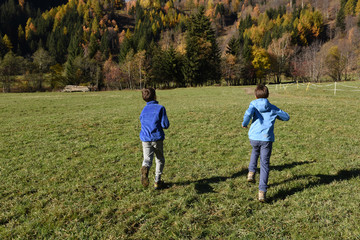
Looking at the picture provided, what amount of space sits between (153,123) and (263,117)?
2.61m

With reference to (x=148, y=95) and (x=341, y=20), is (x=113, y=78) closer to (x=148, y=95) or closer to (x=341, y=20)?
(x=148, y=95)

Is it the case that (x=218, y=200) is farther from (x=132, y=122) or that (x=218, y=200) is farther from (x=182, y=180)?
(x=132, y=122)

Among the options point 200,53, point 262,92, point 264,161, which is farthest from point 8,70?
point 264,161

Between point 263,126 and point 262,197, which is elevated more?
point 263,126

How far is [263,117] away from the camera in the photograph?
16.0 feet

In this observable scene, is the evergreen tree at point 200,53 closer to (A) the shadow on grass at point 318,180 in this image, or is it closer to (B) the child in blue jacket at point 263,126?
(A) the shadow on grass at point 318,180

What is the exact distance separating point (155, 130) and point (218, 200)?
2224 mm

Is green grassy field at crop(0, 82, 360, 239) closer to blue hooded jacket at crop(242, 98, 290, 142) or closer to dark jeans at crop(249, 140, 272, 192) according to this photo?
dark jeans at crop(249, 140, 272, 192)

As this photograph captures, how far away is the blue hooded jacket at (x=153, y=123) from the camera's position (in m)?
5.02

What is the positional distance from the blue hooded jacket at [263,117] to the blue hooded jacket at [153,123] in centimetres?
197

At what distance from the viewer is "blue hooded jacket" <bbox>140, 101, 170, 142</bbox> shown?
5020mm

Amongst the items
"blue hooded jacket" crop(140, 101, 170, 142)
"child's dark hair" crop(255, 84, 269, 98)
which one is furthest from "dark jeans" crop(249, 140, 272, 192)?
"blue hooded jacket" crop(140, 101, 170, 142)

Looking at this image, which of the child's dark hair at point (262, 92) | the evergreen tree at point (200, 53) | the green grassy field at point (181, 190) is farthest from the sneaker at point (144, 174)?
the evergreen tree at point (200, 53)

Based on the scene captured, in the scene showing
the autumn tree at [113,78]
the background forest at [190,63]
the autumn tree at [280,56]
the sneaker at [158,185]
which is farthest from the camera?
the autumn tree at [280,56]
